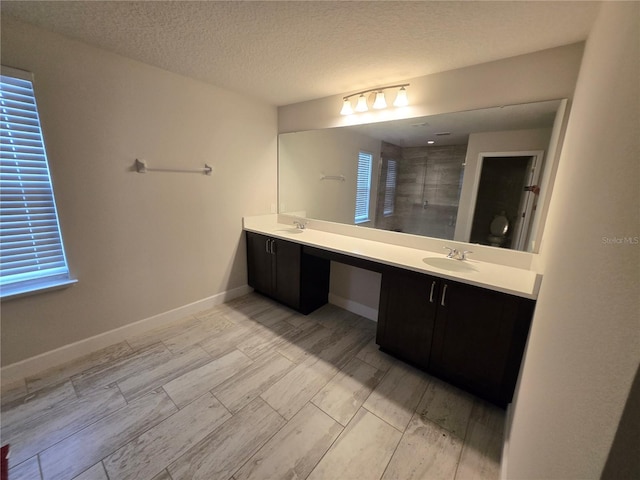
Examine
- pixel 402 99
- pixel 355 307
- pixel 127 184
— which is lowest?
pixel 355 307

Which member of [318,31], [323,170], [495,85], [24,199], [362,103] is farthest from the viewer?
[323,170]

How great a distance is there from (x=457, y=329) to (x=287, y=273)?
163cm

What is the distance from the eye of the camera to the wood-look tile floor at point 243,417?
1.28 metres

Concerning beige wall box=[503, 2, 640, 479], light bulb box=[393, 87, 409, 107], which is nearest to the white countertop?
beige wall box=[503, 2, 640, 479]

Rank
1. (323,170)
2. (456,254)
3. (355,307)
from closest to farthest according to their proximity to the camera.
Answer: (456,254) < (355,307) < (323,170)

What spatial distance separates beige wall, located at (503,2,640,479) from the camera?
40cm

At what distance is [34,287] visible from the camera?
1738mm

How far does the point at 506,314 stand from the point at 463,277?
296 mm

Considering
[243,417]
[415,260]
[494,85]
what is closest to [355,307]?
[415,260]

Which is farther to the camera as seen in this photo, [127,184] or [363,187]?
[363,187]

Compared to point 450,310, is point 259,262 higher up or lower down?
lower down

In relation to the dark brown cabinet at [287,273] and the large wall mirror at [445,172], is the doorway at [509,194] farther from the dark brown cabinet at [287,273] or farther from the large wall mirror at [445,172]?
the dark brown cabinet at [287,273]

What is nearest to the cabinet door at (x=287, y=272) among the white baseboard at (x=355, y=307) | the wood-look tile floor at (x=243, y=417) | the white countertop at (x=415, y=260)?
the white countertop at (x=415, y=260)

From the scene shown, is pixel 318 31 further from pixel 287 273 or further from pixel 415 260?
pixel 287 273
